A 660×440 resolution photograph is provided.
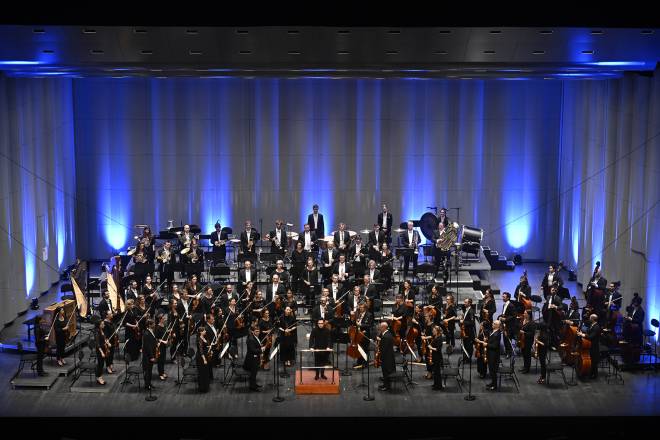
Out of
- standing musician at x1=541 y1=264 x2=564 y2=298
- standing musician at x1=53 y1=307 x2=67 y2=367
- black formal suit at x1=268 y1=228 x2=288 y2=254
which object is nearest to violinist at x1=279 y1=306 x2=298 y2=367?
black formal suit at x1=268 y1=228 x2=288 y2=254

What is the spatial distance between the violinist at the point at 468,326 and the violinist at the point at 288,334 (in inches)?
108

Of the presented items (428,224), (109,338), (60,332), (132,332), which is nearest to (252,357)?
(132,332)

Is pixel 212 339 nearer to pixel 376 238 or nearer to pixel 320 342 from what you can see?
A: pixel 320 342

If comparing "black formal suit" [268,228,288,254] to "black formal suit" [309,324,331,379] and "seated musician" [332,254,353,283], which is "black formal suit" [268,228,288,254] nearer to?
"seated musician" [332,254,353,283]

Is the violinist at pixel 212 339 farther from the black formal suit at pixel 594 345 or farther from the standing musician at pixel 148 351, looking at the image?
the black formal suit at pixel 594 345

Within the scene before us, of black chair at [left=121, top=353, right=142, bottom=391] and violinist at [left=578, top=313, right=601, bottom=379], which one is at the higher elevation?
violinist at [left=578, top=313, right=601, bottom=379]

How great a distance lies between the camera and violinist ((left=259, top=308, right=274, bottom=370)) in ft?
48.9

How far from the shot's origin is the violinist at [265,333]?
14.9m

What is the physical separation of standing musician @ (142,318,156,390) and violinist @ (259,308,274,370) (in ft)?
5.54

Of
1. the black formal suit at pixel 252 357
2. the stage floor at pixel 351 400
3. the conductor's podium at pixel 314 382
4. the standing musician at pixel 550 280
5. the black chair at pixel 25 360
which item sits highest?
the standing musician at pixel 550 280

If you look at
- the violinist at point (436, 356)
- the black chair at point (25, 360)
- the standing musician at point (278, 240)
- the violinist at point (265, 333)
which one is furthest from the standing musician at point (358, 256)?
the black chair at point (25, 360)

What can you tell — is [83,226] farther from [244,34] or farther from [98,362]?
[244,34]

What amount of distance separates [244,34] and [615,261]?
28.5ft

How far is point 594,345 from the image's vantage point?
49.3 feet
